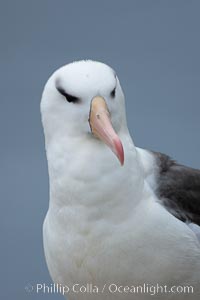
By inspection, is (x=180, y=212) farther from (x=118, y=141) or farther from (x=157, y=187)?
(x=118, y=141)

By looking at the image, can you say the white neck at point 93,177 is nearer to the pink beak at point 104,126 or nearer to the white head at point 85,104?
the white head at point 85,104

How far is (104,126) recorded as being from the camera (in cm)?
482

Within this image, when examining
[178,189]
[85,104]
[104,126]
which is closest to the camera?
[104,126]

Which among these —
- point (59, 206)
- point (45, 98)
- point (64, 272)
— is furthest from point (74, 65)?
point (64, 272)

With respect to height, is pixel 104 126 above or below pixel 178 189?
above

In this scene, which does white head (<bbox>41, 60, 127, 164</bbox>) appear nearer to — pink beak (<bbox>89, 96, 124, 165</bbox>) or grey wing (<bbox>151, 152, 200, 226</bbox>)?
pink beak (<bbox>89, 96, 124, 165</bbox>)

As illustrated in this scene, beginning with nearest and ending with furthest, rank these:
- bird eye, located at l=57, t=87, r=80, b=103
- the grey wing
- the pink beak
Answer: the pink beak
bird eye, located at l=57, t=87, r=80, b=103
the grey wing

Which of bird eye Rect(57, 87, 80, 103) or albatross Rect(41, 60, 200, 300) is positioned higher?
bird eye Rect(57, 87, 80, 103)

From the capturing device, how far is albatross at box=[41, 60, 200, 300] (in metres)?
4.95

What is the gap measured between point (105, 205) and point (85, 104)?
47cm

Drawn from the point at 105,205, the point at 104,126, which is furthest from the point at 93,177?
the point at 104,126

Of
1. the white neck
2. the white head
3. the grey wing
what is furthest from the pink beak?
the grey wing

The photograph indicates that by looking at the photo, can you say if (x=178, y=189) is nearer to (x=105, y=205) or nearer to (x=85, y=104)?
(x=105, y=205)

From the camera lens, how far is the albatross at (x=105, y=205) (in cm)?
495
